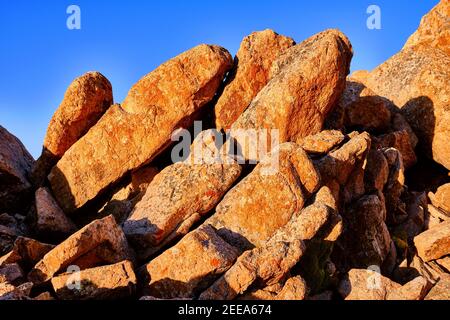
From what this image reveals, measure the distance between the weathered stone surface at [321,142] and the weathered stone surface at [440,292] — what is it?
35.0ft

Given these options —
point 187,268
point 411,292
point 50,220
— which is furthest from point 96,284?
point 411,292

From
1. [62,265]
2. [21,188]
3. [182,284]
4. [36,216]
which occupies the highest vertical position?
[21,188]

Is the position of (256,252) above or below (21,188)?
below

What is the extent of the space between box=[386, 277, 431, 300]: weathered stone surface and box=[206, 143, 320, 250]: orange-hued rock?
658 cm

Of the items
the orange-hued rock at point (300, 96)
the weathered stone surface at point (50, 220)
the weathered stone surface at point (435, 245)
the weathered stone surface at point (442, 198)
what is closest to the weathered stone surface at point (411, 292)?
the weathered stone surface at point (435, 245)

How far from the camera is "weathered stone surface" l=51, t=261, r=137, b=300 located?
2117cm

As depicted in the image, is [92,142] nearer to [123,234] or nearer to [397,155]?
[123,234]

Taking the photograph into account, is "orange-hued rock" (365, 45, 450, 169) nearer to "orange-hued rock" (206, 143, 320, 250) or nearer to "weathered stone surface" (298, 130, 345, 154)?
"weathered stone surface" (298, 130, 345, 154)

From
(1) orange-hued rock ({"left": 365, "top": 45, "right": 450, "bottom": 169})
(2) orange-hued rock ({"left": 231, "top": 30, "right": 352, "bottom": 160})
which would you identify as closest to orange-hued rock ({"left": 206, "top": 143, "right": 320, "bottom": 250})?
(2) orange-hued rock ({"left": 231, "top": 30, "right": 352, "bottom": 160})

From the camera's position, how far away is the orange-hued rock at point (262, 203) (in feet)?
88.2

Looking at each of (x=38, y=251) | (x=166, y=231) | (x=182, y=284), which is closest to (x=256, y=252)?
(x=182, y=284)

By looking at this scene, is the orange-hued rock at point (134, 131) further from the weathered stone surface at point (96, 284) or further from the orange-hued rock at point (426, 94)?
the orange-hued rock at point (426, 94)

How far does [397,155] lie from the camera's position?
37688 millimetres
